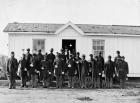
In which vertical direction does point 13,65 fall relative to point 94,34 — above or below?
below

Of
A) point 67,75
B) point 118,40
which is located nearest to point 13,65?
point 67,75

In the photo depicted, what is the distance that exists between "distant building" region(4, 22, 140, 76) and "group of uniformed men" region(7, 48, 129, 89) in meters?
3.31

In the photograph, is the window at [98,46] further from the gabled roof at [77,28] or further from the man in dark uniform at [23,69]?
the man in dark uniform at [23,69]

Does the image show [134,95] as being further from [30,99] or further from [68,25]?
[68,25]

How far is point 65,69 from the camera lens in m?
18.5

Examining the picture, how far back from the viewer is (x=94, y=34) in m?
22.1

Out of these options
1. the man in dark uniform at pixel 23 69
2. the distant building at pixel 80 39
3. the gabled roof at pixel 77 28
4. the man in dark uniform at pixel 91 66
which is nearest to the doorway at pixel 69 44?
the gabled roof at pixel 77 28

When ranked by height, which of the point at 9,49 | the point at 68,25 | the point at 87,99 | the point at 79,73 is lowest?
the point at 87,99

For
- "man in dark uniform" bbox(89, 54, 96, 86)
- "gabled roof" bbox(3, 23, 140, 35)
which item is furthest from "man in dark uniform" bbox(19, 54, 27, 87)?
"gabled roof" bbox(3, 23, 140, 35)

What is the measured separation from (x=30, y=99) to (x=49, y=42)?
899cm

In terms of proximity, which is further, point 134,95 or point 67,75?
point 67,75

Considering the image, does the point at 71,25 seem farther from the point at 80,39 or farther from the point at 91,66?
the point at 91,66

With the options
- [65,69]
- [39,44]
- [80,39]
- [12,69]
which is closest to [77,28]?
[80,39]

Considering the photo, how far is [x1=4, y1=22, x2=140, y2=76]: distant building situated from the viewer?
21.9 meters
